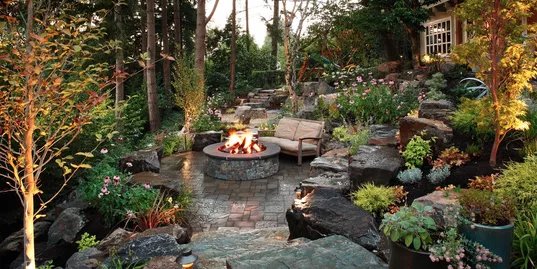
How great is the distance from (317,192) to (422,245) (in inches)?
88.8

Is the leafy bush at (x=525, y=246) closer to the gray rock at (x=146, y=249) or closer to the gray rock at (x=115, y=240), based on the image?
the gray rock at (x=146, y=249)

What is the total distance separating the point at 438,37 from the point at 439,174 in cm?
1347

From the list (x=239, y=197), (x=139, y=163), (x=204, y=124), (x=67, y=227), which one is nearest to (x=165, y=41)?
(x=204, y=124)

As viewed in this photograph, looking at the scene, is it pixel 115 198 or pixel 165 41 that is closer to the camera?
pixel 115 198

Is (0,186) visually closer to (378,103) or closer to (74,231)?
(74,231)

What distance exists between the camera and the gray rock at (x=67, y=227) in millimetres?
5129

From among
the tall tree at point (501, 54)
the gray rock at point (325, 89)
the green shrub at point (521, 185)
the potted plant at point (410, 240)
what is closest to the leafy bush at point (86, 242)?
the potted plant at point (410, 240)

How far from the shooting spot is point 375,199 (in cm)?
496

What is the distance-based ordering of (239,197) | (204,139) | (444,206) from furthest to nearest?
(204,139) < (239,197) < (444,206)

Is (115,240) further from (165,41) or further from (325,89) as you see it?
(165,41)

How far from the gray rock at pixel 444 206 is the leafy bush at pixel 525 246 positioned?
508 millimetres

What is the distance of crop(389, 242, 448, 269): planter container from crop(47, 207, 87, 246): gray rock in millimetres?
3991

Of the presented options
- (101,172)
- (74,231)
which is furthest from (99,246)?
(101,172)

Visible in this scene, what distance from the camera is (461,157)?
18.1 feet
